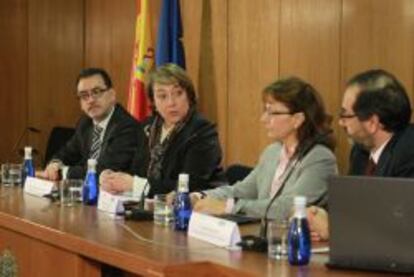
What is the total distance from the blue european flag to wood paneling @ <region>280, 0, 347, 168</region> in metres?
0.91

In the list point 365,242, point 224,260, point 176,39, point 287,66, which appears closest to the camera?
point 365,242

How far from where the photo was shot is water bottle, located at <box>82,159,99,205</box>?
132 inches

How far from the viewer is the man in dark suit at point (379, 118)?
8.95ft

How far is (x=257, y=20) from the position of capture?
5141 millimetres

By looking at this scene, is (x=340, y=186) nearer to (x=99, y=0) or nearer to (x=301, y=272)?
(x=301, y=272)

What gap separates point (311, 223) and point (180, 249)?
0.46 m

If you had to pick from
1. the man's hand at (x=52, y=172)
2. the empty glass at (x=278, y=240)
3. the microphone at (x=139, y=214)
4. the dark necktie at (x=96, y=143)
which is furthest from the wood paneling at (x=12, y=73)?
the empty glass at (x=278, y=240)

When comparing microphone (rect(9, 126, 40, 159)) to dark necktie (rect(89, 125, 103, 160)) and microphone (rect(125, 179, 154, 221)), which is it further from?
microphone (rect(125, 179, 154, 221))

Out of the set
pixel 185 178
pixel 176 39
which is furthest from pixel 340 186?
pixel 176 39

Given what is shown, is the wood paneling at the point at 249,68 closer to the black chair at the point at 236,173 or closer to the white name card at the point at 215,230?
the black chair at the point at 236,173

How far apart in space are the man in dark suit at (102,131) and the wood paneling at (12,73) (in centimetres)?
301

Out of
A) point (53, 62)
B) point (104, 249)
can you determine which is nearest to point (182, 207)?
point (104, 249)

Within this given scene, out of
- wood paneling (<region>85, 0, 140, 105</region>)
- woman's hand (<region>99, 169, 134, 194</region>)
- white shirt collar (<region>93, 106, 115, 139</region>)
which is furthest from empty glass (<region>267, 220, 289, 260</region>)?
wood paneling (<region>85, 0, 140, 105</region>)

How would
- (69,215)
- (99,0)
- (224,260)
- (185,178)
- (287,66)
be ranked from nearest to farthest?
1. (224,260)
2. (185,178)
3. (69,215)
4. (287,66)
5. (99,0)
